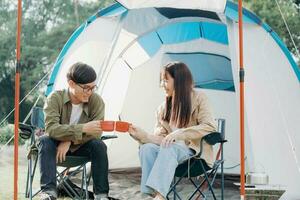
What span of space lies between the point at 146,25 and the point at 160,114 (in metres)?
1.48

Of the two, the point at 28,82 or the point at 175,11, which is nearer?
the point at 175,11

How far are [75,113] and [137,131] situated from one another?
363 mm

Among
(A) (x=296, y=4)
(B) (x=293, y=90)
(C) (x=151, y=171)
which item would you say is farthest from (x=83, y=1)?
(C) (x=151, y=171)

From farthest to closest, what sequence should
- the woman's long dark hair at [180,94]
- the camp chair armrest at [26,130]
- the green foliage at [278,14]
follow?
the green foliage at [278,14] → the camp chair armrest at [26,130] → the woman's long dark hair at [180,94]

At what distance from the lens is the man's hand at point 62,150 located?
3.12 meters

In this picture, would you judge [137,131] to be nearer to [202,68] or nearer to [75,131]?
[75,131]

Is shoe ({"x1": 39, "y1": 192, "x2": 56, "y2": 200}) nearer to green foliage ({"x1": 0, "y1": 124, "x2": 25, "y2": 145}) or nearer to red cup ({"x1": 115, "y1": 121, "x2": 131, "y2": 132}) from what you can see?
red cup ({"x1": 115, "y1": 121, "x2": 131, "y2": 132})

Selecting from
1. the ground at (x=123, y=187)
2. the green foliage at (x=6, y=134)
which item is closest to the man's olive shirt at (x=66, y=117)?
the ground at (x=123, y=187)

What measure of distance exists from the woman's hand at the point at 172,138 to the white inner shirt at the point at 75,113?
0.49m

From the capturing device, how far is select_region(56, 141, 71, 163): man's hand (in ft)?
10.2

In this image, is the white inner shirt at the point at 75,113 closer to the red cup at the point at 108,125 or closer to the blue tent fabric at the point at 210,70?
the red cup at the point at 108,125

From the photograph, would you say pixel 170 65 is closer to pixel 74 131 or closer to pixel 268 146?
pixel 74 131

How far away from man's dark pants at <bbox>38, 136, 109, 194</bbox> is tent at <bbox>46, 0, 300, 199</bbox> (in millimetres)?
1191

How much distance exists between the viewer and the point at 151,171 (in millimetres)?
3037
